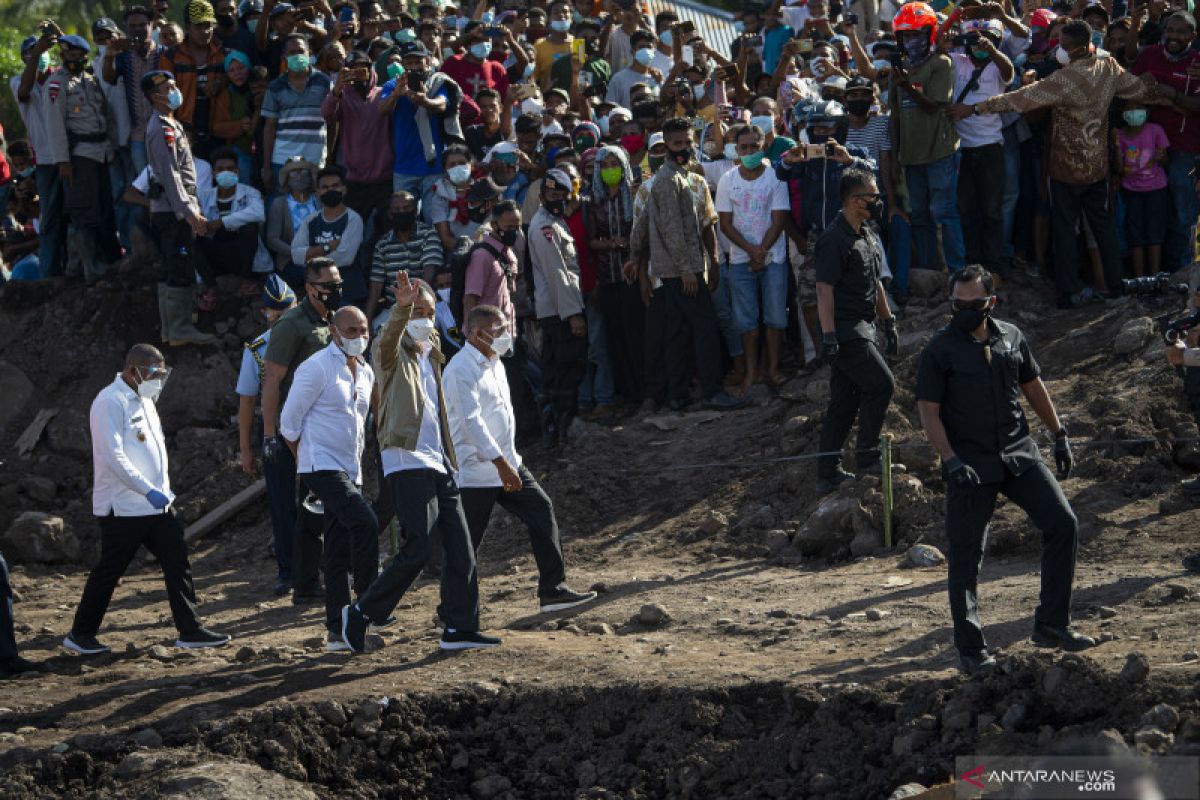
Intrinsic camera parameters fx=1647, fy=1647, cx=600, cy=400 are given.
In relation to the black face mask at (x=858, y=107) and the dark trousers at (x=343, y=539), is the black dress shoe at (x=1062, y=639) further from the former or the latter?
the black face mask at (x=858, y=107)

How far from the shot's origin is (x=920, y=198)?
47.4 ft

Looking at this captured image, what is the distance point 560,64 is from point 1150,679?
39.0 feet

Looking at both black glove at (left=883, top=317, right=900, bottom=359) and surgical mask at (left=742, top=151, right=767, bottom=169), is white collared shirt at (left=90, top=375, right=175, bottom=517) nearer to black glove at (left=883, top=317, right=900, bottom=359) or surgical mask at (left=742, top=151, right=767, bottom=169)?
black glove at (left=883, top=317, right=900, bottom=359)

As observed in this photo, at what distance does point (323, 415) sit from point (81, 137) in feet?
26.3

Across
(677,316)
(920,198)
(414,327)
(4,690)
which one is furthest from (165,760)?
(920,198)

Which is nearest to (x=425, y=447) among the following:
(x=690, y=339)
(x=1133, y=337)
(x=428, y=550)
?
(x=428, y=550)

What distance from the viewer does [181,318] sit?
53.6ft

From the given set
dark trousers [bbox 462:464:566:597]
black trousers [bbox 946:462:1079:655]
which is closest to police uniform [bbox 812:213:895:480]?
dark trousers [bbox 462:464:566:597]

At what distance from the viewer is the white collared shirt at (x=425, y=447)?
967 centimetres

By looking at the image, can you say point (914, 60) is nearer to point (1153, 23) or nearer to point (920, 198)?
point (920, 198)

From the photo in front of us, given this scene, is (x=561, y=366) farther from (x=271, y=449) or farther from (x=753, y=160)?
(x=271, y=449)

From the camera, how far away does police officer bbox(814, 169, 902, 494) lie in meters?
11.3

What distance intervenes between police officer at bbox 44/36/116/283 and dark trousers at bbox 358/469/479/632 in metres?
8.56

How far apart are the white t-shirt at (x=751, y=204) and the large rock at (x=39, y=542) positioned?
20.9ft
